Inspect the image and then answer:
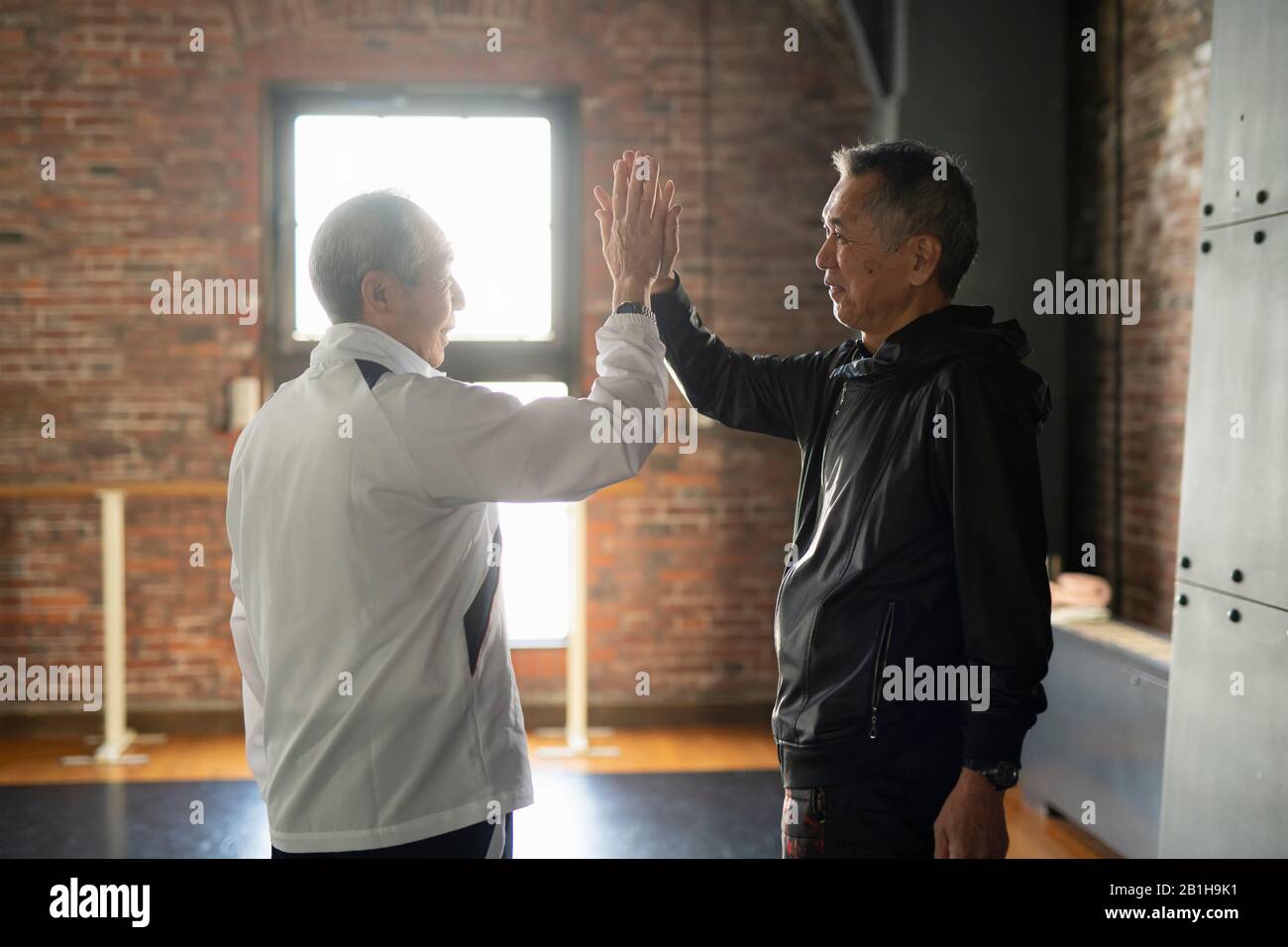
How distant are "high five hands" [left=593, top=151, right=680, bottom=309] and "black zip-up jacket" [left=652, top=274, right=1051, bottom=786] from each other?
323mm

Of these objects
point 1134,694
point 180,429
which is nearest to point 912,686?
point 1134,694

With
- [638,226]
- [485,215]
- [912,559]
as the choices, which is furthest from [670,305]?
[485,215]

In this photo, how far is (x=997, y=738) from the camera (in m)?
1.39

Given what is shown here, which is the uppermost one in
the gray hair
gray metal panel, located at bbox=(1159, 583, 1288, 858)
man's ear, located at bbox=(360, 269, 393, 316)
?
the gray hair

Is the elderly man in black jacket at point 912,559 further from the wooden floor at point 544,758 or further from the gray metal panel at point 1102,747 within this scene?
the wooden floor at point 544,758

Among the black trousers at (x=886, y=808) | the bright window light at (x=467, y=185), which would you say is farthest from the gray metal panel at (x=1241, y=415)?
the bright window light at (x=467, y=185)

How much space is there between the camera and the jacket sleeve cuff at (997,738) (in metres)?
1.39

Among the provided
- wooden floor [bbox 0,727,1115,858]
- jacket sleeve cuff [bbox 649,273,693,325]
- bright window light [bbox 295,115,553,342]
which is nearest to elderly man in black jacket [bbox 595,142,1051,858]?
jacket sleeve cuff [bbox 649,273,693,325]

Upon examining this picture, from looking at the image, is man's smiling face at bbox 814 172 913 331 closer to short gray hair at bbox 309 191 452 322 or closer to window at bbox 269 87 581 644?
short gray hair at bbox 309 191 452 322

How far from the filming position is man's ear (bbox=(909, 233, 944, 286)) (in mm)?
A: 1563

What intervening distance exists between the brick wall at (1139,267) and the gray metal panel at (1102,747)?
0.66 meters

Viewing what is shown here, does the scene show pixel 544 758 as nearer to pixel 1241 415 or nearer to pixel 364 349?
pixel 1241 415

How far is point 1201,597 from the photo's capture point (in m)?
2.50

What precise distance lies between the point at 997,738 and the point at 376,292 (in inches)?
40.0
